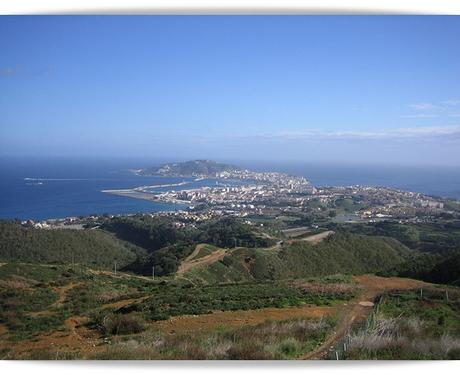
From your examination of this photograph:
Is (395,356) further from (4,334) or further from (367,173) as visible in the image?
(367,173)

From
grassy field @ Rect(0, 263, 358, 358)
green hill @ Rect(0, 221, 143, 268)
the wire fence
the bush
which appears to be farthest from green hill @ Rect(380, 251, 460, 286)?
green hill @ Rect(0, 221, 143, 268)

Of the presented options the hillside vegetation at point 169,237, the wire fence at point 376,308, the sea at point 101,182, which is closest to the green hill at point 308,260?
the hillside vegetation at point 169,237

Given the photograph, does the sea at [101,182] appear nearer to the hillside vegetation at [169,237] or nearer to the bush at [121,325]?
the hillside vegetation at [169,237]

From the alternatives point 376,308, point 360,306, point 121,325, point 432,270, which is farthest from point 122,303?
point 432,270

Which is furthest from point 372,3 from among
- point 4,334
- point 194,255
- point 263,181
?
point 263,181

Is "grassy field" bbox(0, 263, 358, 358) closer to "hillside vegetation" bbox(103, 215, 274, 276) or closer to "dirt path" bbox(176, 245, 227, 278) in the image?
"dirt path" bbox(176, 245, 227, 278)

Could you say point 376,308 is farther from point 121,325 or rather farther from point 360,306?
point 121,325
